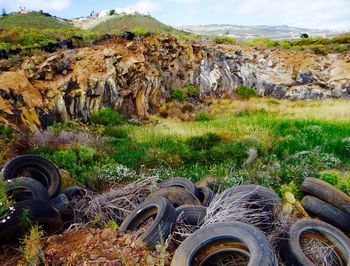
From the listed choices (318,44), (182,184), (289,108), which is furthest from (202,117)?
(318,44)

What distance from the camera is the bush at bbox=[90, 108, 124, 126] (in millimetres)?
17859

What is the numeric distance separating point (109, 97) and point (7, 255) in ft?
49.0

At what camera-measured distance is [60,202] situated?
22.9 ft

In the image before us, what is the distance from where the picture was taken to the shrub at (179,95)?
24.8 meters

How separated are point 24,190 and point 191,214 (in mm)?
2871

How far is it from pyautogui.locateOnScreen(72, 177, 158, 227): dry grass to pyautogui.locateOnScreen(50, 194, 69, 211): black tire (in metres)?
0.19

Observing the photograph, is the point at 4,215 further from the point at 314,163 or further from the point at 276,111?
the point at 276,111

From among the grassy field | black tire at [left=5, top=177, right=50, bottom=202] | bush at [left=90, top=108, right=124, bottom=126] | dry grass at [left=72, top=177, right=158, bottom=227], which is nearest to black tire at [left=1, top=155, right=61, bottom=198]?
dry grass at [left=72, top=177, right=158, bottom=227]

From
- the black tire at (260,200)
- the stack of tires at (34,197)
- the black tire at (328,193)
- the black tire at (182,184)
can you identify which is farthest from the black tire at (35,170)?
the black tire at (328,193)

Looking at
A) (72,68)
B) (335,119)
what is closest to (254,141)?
(335,119)

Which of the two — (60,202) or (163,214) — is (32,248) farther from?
(60,202)

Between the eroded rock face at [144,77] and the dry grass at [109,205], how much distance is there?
783cm

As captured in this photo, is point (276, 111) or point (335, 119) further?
point (276, 111)

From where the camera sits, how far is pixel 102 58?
21219mm
